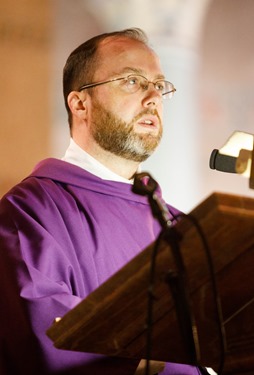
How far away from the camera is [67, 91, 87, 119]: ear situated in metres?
3.58

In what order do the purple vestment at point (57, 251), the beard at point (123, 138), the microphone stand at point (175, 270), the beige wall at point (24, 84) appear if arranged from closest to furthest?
the microphone stand at point (175, 270) → the purple vestment at point (57, 251) → the beard at point (123, 138) → the beige wall at point (24, 84)

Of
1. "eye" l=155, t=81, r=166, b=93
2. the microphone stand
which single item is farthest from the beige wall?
the microphone stand

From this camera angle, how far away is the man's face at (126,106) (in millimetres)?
3342

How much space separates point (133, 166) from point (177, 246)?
1850 mm

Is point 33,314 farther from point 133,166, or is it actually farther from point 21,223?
point 133,166

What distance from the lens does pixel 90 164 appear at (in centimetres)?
339

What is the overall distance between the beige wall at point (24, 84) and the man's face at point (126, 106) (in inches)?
25.7

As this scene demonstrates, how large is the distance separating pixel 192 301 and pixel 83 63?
1.98m

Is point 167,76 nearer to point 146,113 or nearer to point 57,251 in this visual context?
point 146,113

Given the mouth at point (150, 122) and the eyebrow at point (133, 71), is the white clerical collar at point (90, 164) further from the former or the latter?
the eyebrow at point (133, 71)

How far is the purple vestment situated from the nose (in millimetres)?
348

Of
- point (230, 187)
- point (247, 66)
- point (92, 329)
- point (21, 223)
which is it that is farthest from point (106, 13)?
point (92, 329)

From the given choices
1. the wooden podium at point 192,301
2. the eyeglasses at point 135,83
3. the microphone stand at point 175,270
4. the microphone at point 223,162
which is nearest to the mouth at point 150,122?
the eyeglasses at point 135,83

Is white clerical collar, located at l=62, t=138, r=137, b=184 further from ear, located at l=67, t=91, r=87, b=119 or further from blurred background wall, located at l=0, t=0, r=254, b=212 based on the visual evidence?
blurred background wall, located at l=0, t=0, r=254, b=212
